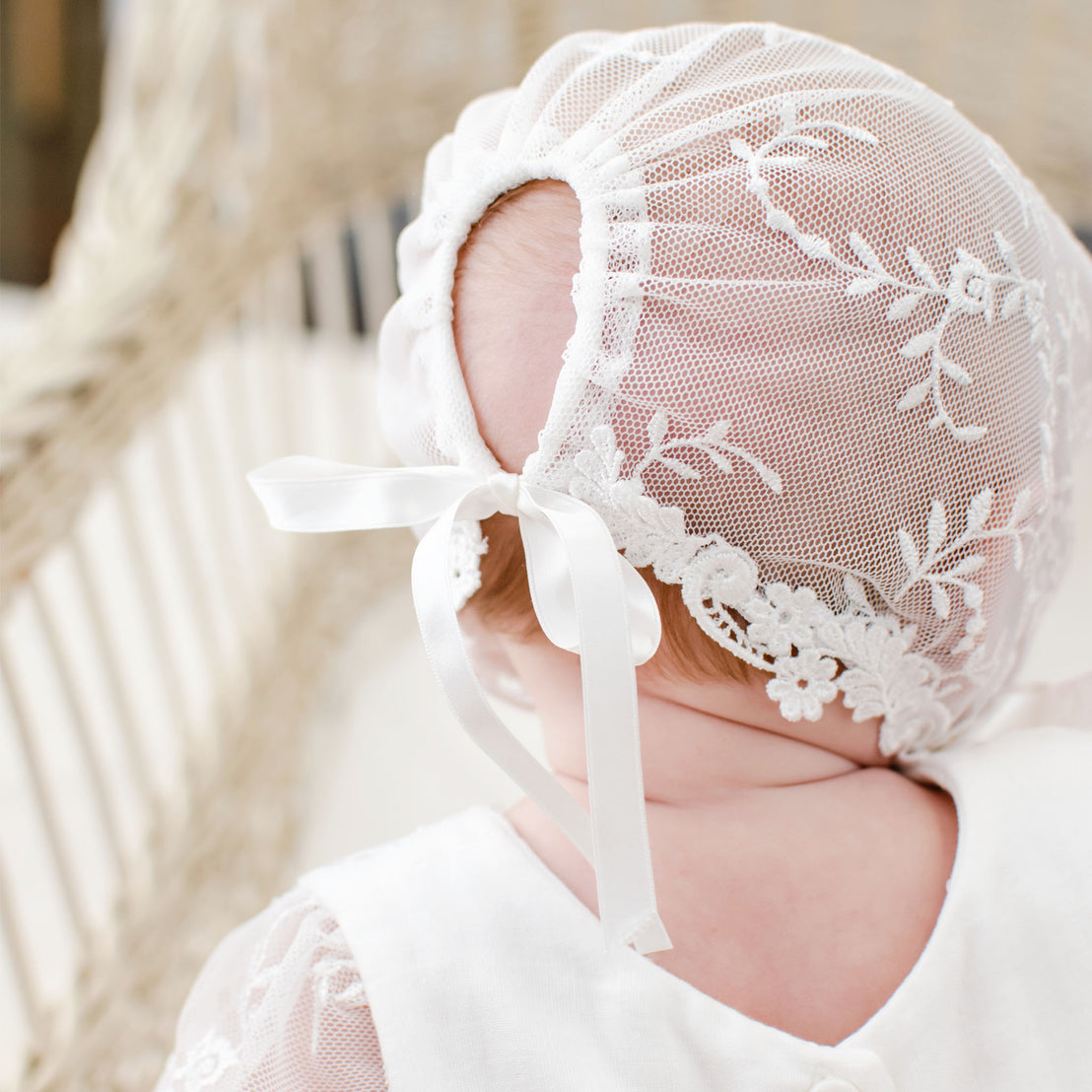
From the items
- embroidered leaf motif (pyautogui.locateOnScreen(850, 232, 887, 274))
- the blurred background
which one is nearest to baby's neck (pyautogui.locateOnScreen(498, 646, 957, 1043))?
embroidered leaf motif (pyautogui.locateOnScreen(850, 232, 887, 274))

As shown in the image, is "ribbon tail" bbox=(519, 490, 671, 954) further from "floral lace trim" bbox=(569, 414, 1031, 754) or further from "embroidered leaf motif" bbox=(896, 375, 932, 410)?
"embroidered leaf motif" bbox=(896, 375, 932, 410)

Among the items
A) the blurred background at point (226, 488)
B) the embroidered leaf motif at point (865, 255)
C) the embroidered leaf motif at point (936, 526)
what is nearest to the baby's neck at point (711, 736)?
the embroidered leaf motif at point (936, 526)

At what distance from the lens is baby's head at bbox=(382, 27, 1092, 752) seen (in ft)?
1.66

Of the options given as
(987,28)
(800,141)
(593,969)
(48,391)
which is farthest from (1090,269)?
(987,28)

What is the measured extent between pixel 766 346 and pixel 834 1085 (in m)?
0.35

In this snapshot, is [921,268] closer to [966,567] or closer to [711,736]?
[966,567]

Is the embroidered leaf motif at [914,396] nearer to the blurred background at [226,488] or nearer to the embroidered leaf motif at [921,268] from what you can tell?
the embroidered leaf motif at [921,268]

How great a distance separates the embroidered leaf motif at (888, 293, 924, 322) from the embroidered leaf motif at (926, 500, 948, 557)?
90 millimetres

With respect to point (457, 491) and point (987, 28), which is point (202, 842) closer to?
point (457, 491)

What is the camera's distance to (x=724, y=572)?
0.53 metres

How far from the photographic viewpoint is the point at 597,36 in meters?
0.61

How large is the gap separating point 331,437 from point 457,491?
1153 mm

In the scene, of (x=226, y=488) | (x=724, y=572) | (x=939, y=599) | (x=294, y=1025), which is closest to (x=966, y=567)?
(x=939, y=599)

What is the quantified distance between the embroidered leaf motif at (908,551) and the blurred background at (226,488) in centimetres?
55
